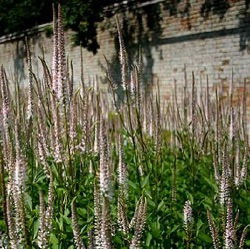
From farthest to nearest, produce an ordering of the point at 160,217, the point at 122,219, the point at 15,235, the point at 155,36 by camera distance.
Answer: the point at 155,36 < the point at 160,217 < the point at 122,219 < the point at 15,235

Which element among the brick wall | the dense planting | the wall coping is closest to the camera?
the dense planting

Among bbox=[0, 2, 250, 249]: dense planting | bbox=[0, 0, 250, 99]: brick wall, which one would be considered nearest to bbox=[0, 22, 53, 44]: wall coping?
bbox=[0, 0, 250, 99]: brick wall

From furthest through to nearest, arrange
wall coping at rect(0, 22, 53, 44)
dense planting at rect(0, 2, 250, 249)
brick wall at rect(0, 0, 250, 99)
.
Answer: wall coping at rect(0, 22, 53, 44), brick wall at rect(0, 0, 250, 99), dense planting at rect(0, 2, 250, 249)

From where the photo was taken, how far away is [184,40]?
13031mm

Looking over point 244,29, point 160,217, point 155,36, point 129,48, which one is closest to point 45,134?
point 160,217

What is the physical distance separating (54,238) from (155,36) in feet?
38.2

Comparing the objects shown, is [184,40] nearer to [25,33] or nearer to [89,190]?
[25,33]

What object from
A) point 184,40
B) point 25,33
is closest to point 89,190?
point 184,40

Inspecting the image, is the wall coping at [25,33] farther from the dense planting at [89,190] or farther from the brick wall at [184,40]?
the dense planting at [89,190]

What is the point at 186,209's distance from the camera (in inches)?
101

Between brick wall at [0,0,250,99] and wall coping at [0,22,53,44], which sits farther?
wall coping at [0,22,53,44]

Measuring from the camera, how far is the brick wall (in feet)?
38.0

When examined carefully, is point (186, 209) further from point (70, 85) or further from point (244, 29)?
point (244, 29)

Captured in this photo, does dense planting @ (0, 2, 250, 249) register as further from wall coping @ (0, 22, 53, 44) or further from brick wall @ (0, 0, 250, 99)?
wall coping @ (0, 22, 53, 44)
